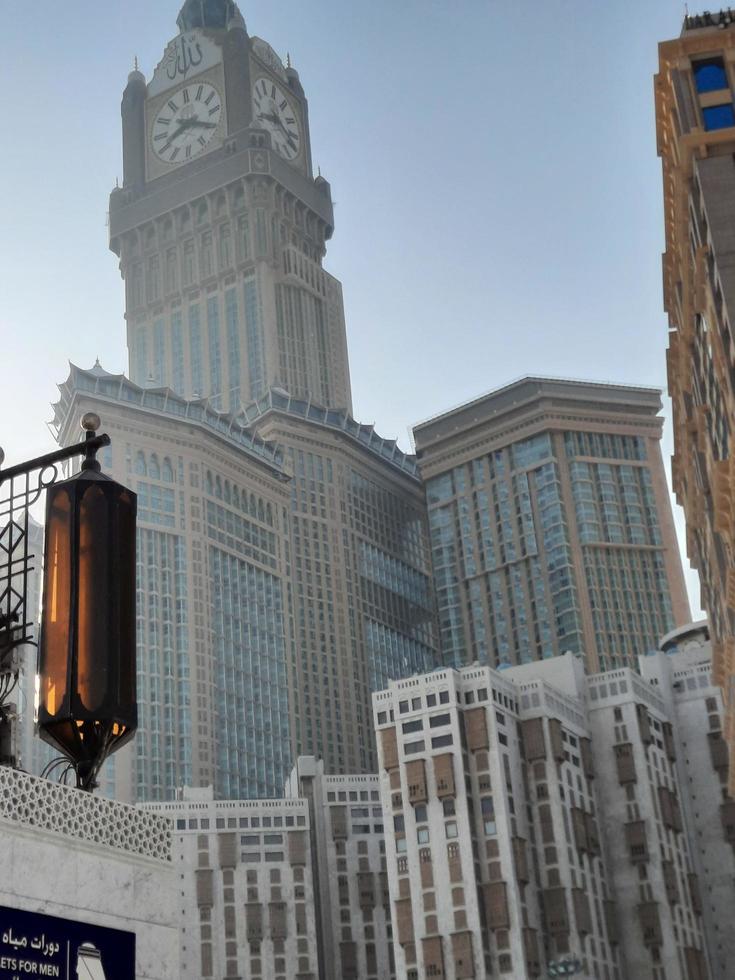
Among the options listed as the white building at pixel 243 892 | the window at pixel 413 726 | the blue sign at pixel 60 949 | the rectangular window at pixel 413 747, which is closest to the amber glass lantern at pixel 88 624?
the blue sign at pixel 60 949

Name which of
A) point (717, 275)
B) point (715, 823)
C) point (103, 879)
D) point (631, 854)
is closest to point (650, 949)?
point (631, 854)

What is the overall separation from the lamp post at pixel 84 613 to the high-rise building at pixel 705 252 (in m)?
43.3

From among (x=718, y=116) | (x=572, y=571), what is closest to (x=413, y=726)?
(x=718, y=116)

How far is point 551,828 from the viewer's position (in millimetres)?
110188

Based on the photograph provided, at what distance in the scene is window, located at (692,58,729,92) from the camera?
60.4 meters

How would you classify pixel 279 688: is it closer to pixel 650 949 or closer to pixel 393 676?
pixel 393 676

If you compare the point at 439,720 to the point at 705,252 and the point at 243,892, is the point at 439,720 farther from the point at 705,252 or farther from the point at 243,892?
the point at 705,252

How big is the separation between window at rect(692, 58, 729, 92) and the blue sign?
55204mm

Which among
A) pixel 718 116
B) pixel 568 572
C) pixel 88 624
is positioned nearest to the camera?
pixel 88 624

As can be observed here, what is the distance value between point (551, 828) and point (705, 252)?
6458 cm

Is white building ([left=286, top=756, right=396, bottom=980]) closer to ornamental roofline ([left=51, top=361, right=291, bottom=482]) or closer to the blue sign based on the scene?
ornamental roofline ([left=51, top=361, right=291, bottom=482])

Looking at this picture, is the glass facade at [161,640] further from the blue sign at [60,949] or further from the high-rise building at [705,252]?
the blue sign at [60,949]

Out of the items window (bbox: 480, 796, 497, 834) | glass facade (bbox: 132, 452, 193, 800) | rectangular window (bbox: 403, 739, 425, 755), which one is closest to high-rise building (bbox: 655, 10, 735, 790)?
window (bbox: 480, 796, 497, 834)

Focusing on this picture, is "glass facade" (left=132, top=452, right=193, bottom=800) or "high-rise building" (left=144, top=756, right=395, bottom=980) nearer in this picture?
"high-rise building" (left=144, top=756, right=395, bottom=980)
